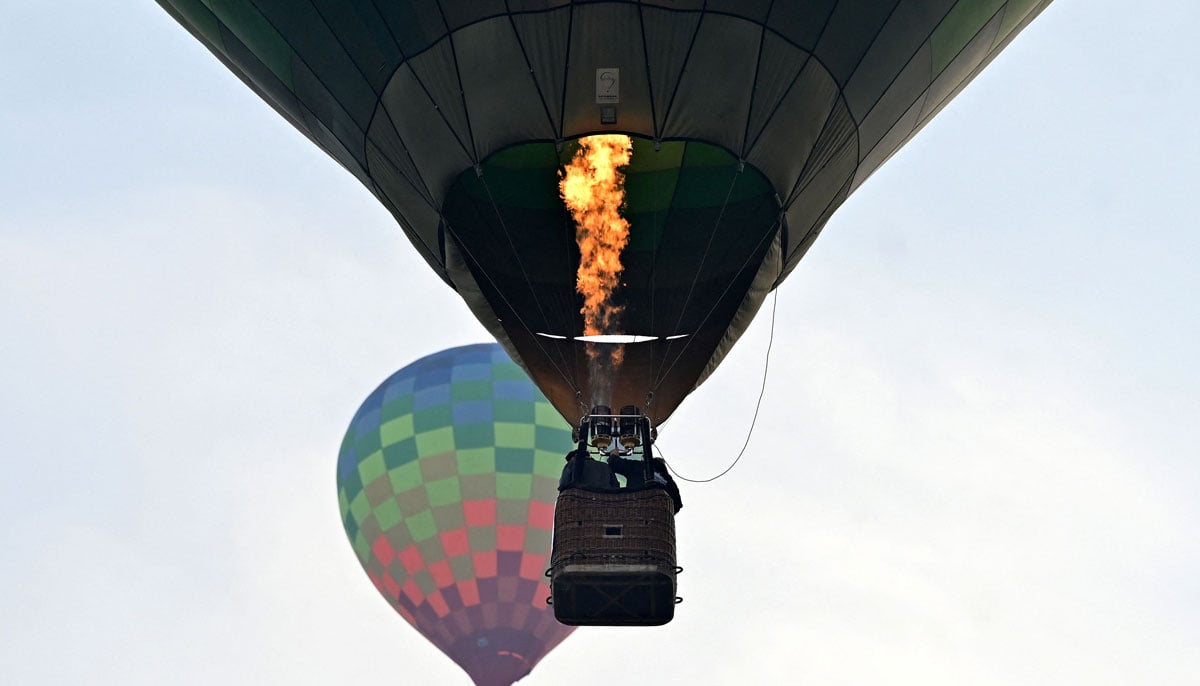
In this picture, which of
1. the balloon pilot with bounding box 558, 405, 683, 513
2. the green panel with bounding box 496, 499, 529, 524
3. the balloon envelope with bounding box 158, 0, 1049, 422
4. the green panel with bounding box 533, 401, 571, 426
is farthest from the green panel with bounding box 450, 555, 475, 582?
the balloon pilot with bounding box 558, 405, 683, 513

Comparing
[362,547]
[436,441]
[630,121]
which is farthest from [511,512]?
[630,121]

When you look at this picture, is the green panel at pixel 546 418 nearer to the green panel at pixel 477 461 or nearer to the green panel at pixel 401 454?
the green panel at pixel 477 461

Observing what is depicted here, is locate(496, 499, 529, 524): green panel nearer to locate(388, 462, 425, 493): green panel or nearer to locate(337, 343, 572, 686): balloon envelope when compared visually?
locate(337, 343, 572, 686): balloon envelope

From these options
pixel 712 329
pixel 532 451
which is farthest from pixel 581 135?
pixel 532 451

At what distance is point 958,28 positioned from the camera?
1175 centimetres

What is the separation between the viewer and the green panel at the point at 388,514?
63.8ft

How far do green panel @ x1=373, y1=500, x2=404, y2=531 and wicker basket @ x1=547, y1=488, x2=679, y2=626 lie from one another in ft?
28.1

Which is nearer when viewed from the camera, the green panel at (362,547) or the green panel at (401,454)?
the green panel at (401,454)

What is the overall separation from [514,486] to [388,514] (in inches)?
51.1

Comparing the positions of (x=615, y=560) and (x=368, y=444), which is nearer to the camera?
(x=615, y=560)

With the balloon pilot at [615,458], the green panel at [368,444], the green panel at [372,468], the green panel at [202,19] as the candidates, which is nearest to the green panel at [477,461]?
the green panel at [372,468]

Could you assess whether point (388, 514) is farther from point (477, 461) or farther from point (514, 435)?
point (514, 435)

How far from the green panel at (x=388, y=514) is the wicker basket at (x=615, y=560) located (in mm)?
8553

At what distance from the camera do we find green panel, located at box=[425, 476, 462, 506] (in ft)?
63.5
